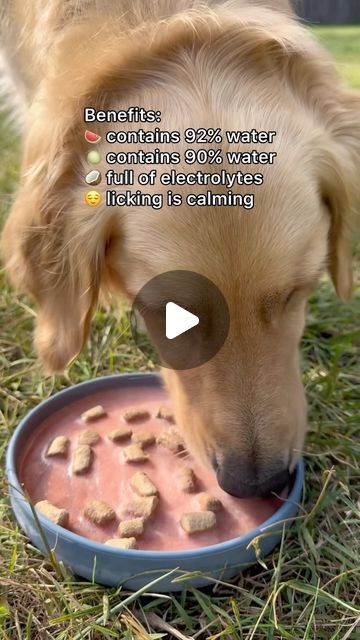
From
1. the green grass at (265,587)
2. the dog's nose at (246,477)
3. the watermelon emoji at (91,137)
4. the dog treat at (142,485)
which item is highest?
the watermelon emoji at (91,137)

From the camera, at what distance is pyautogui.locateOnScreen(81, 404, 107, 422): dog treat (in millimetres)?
2307

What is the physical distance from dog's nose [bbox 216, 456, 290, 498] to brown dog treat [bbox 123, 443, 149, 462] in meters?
0.33

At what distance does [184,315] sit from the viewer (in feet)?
6.02

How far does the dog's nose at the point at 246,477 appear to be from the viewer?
1.81 metres

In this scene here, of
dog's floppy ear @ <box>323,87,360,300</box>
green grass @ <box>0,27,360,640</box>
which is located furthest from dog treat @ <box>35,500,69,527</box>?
dog's floppy ear @ <box>323,87,360,300</box>

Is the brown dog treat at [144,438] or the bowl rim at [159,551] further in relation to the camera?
the brown dog treat at [144,438]

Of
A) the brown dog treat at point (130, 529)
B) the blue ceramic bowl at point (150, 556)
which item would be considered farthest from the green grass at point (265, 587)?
the brown dog treat at point (130, 529)

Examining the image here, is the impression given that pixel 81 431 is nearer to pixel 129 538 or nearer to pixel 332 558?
pixel 129 538

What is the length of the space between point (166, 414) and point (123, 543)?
59 centimetres

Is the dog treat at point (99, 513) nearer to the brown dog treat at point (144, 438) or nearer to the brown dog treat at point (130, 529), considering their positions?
the brown dog treat at point (130, 529)

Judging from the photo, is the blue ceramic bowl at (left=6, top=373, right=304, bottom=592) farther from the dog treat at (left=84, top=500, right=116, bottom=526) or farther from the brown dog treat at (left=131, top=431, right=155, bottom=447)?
the brown dog treat at (left=131, top=431, right=155, bottom=447)

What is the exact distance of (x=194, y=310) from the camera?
1.79 meters

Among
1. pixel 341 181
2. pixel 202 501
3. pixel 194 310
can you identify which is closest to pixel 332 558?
pixel 202 501

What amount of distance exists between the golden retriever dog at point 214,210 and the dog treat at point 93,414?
→ 21 cm
